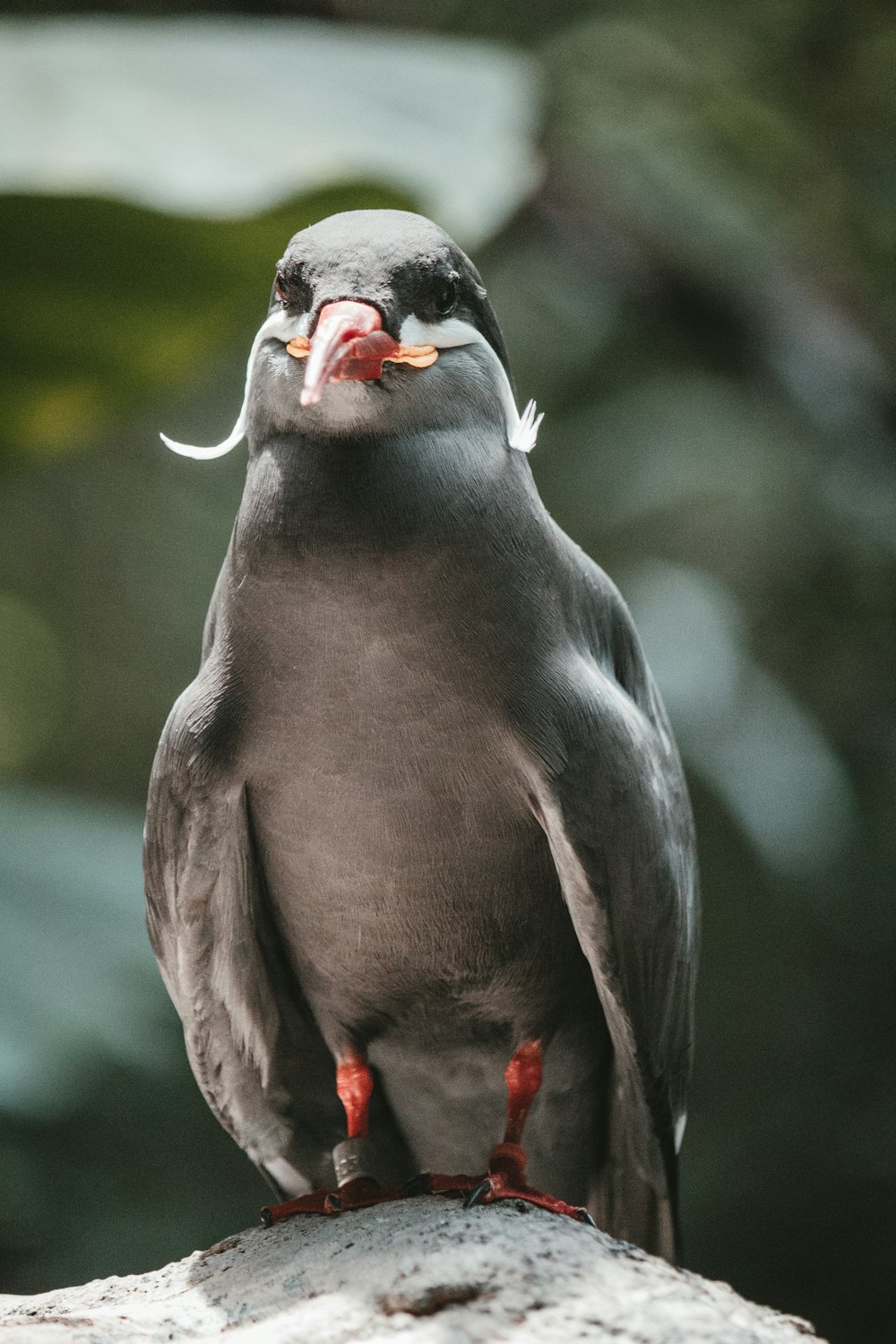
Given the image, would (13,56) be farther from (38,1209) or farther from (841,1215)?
(841,1215)

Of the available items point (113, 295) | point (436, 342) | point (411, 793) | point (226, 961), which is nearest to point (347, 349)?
point (436, 342)

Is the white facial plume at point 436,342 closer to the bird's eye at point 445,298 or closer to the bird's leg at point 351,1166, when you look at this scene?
the bird's eye at point 445,298

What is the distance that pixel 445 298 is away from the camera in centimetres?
187

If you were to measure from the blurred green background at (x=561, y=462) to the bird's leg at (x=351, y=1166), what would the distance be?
85cm

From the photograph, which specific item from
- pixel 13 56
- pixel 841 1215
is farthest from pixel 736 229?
pixel 841 1215

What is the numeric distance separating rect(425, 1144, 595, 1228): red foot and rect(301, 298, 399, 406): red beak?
3.60 feet

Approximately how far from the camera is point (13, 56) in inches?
104

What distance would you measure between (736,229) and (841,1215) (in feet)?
10.4

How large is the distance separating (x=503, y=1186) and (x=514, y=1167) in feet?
0.17

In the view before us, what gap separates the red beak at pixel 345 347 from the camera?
1.65 meters

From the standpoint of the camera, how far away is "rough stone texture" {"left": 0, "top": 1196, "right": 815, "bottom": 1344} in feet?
5.48

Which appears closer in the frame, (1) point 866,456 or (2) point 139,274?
(2) point 139,274

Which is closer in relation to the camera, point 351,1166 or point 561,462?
point 351,1166

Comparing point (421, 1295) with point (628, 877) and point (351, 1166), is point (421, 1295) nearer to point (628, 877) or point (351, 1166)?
point (351, 1166)
